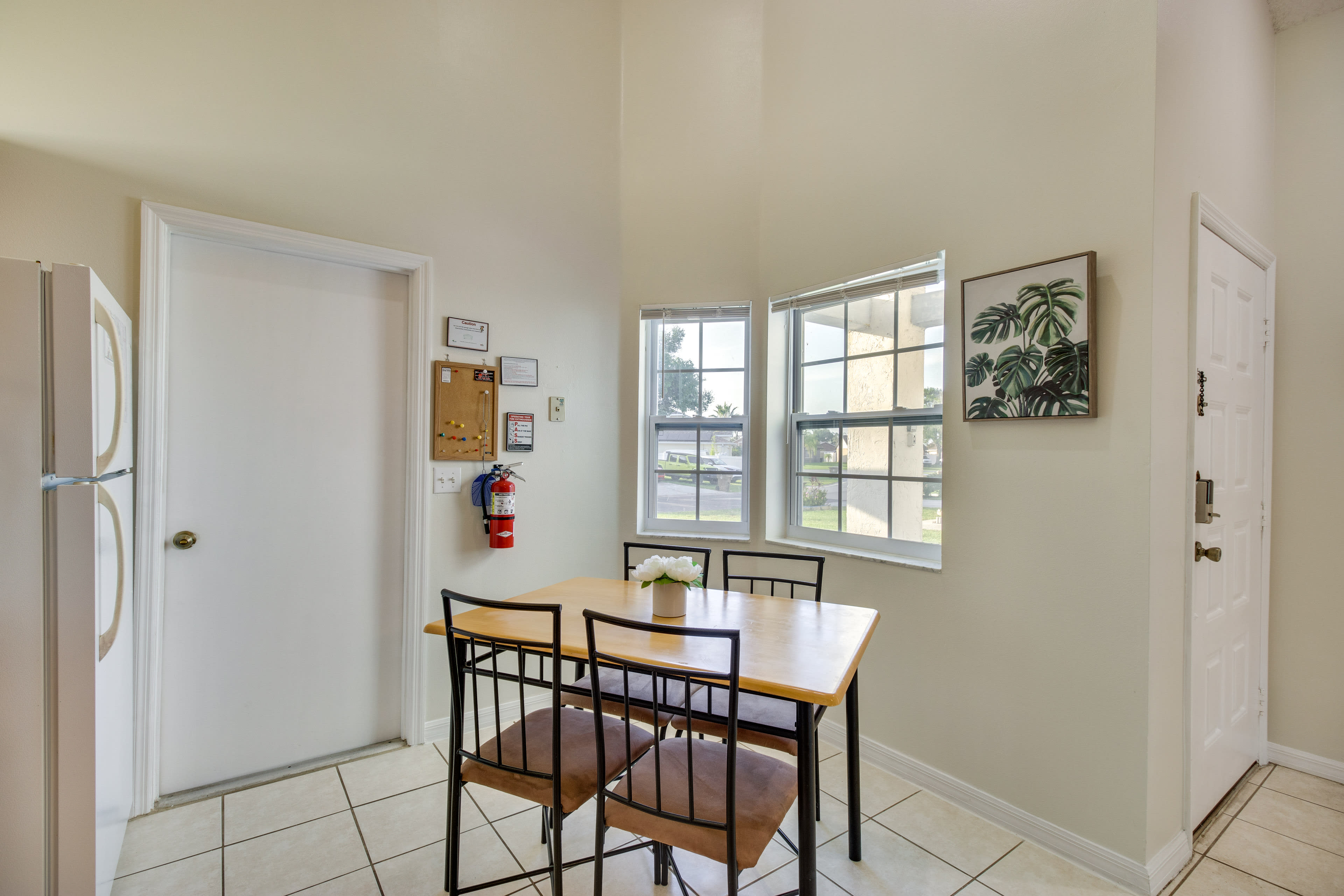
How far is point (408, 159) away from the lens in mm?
2688

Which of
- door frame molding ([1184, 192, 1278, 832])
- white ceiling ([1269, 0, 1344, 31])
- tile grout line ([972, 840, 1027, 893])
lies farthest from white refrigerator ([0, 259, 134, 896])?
white ceiling ([1269, 0, 1344, 31])

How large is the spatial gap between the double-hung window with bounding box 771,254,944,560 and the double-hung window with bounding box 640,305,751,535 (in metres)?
0.29

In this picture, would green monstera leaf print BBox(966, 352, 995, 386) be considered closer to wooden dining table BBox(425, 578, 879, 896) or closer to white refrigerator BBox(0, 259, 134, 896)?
wooden dining table BBox(425, 578, 879, 896)

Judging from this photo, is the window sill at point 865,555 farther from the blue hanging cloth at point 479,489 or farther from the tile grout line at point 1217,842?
the blue hanging cloth at point 479,489

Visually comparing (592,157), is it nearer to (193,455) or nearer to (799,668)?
(193,455)

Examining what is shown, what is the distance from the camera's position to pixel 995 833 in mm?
2104

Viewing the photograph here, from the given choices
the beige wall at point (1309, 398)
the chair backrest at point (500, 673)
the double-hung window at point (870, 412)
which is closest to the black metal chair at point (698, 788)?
the chair backrest at point (500, 673)

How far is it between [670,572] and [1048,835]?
156 cm

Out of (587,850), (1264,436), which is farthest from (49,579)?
(1264,436)

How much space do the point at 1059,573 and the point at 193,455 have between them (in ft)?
10.3

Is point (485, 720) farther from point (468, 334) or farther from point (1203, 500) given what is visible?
point (1203, 500)

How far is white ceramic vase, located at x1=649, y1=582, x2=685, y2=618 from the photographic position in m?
1.92

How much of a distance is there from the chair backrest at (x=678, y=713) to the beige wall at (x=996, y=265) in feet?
3.92

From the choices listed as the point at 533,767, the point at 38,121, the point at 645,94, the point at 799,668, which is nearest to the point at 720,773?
the point at 799,668
